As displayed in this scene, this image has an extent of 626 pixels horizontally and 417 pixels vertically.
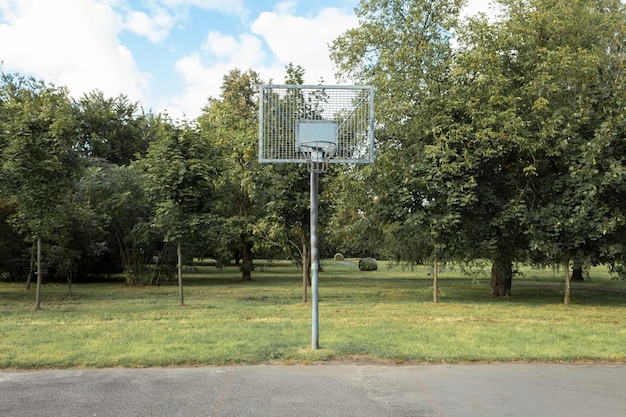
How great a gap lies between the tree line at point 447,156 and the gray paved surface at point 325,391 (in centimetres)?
883

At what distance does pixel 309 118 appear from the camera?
9.36m

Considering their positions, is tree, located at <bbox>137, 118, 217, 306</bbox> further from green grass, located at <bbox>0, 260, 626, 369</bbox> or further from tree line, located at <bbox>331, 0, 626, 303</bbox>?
tree line, located at <bbox>331, 0, 626, 303</bbox>

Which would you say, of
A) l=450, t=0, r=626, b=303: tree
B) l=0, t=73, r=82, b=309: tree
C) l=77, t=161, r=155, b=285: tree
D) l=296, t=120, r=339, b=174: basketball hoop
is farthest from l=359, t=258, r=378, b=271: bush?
l=296, t=120, r=339, b=174: basketball hoop

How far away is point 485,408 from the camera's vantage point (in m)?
5.87

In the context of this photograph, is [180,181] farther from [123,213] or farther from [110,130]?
[110,130]

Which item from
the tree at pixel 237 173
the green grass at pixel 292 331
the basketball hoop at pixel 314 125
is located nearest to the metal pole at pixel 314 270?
the basketball hoop at pixel 314 125

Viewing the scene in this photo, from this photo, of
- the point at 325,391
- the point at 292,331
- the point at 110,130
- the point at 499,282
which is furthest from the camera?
the point at 110,130

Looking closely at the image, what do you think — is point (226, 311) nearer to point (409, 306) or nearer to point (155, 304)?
point (155, 304)

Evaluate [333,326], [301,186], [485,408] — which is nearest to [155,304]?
[301,186]

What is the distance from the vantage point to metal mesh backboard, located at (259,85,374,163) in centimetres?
914

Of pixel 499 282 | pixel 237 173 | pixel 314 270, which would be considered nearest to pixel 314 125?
pixel 314 270

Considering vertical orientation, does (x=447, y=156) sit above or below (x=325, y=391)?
above

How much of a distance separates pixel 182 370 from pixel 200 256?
2365cm

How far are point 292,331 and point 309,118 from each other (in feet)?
13.1
